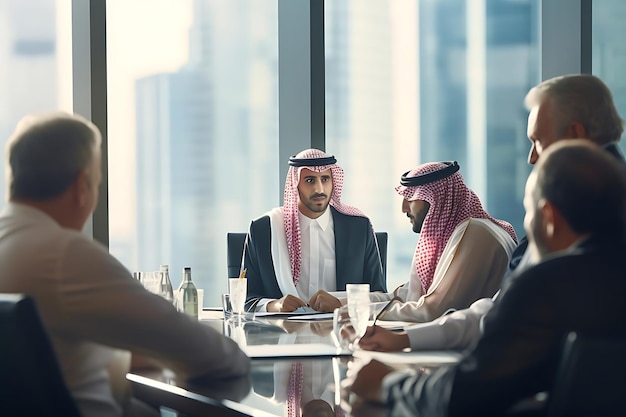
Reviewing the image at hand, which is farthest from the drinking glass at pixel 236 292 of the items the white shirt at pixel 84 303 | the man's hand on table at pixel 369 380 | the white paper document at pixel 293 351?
the man's hand on table at pixel 369 380

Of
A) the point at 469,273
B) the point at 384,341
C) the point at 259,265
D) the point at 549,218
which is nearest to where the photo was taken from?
the point at 549,218

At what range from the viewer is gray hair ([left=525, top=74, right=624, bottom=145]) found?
8.07ft

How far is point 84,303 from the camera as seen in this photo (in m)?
1.74

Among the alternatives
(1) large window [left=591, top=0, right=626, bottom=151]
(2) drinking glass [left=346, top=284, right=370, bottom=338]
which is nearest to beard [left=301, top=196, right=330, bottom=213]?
(2) drinking glass [left=346, top=284, right=370, bottom=338]

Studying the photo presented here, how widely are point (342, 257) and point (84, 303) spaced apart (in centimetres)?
300

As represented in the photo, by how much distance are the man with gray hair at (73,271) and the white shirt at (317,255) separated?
2.83 meters

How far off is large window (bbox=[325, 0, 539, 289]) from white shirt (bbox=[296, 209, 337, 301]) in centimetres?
121

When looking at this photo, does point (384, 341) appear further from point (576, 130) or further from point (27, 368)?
point (27, 368)

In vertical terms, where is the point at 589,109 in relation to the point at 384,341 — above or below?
above

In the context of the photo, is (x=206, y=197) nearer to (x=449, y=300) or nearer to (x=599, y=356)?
(x=449, y=300)

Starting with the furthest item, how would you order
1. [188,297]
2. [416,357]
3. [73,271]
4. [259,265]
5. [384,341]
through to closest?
[259,265] → [188,297] → [384,341] → [416,357] → [73,271]

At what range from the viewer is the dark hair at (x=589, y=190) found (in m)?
1.42

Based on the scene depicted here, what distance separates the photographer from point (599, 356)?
45.0 inches

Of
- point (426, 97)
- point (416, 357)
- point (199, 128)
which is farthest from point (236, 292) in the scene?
point (426, 97)
